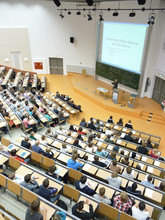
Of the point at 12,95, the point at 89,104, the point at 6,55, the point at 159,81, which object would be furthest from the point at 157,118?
the point at 6,55

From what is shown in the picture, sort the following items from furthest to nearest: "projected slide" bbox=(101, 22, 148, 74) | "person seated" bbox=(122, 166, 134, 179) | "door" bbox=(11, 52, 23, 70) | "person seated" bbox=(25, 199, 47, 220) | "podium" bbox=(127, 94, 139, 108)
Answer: "door" bbox=(11, 52, 23, 70), "projected slide" bbox=(101, 22, 148, 74), "podium" bbox=(127, 94, 139, 108), "person seated" bbox=(122, 166, 134, 179), "person seated" bbox=(25, 199, 47, 220)

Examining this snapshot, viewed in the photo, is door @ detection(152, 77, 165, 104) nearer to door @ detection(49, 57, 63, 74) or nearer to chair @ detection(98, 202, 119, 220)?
chair @ detection(98, 202, 119, 220)

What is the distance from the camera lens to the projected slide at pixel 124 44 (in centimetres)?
1255

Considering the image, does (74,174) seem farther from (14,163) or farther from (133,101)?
(133,101)

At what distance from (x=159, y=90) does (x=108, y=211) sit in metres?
10.8

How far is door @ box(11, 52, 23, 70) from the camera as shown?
19391mm

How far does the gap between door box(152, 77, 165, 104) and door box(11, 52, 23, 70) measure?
552 inches

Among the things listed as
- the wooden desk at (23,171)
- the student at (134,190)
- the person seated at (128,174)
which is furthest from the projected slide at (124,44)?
the wooden desk at (23,171)

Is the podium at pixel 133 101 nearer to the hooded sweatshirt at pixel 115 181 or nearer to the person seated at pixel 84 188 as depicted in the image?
the hooded sweatshirt at pixel 115 181

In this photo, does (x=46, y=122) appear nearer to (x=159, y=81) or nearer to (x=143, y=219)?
(x=143, y=219)

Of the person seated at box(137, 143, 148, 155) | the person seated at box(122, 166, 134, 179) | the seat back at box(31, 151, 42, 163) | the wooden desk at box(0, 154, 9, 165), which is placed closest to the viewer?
the person seated at box(122, 166, 134, 179)

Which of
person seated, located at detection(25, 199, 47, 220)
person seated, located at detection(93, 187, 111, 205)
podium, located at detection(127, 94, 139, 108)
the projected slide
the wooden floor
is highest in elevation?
the projected slide

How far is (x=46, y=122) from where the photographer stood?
33.4 feet

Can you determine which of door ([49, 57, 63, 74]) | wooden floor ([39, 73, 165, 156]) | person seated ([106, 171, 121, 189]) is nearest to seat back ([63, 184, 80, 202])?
person seated ([106, 171, 121, 189])
